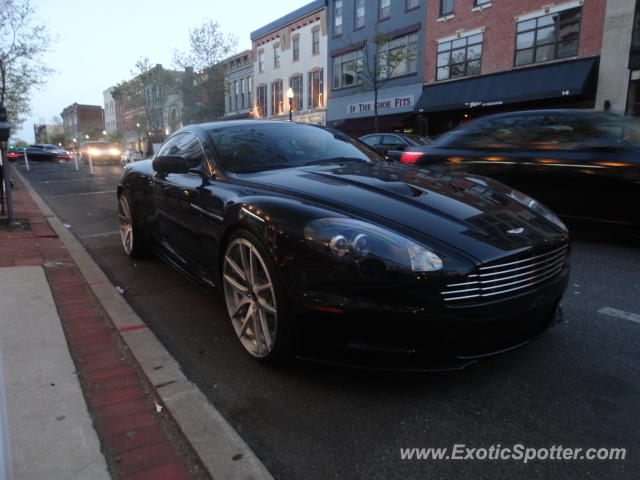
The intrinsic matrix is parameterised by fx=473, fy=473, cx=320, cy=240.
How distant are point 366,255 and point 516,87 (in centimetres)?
2027

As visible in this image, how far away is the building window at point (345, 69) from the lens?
94.2 ft

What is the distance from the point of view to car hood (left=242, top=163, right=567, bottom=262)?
7.50 ft

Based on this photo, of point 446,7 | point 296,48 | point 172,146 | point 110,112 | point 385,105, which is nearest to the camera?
point 172,146

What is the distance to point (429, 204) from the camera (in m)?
2.60

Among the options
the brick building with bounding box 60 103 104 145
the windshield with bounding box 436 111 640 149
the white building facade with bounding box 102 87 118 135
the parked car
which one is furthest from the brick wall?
the brick building with bounding box 60 103 104 145

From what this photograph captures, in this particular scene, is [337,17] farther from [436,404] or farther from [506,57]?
[436,404]

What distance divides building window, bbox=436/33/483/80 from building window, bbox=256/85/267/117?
62.2ft

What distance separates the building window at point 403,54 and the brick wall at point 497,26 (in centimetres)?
86

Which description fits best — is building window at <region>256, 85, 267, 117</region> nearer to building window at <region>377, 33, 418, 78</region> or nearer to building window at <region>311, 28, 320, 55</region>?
building window at <region>311, 28, 320, 55</region>

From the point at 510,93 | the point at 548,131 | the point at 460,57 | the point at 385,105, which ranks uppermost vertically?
the point at 460,57

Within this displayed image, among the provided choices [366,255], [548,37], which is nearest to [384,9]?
[548,37]

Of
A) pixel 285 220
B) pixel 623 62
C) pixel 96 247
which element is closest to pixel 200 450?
pixel 285 220

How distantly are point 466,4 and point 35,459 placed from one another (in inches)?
975

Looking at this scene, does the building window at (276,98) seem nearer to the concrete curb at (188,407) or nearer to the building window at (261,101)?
the building window at (261,101)
